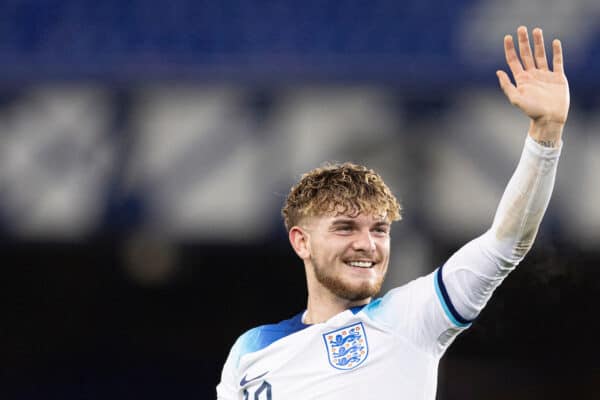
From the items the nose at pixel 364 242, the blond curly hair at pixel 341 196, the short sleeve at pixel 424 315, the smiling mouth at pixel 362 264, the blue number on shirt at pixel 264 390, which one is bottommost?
the blue number on shirt at pixel 264 390

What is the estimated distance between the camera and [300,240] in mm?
3689

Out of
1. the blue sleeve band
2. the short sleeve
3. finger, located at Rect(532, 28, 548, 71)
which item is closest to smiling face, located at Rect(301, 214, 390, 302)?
the short sleeve

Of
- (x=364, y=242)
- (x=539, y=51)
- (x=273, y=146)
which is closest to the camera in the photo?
(x=539, y=51)

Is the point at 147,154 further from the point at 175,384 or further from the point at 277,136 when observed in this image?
the point at 175,384

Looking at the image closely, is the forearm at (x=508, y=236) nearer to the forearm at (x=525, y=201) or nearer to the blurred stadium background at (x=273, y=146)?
the forearm at (x=525, y=201)

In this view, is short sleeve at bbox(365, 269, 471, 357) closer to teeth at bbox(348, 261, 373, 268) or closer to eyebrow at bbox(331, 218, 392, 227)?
teeth at bbox(348, 261, 373, 268)

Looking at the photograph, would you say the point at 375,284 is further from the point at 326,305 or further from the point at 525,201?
the point at 525,201

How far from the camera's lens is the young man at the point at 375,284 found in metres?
3.12

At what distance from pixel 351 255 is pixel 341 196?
8.6 inches

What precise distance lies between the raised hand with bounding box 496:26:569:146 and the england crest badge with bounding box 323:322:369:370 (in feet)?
2.87

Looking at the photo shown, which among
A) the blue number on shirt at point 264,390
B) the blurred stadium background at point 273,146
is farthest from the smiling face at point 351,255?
the blurred stadium background at point 273,146

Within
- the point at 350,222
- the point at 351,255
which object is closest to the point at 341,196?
the point at 350,222

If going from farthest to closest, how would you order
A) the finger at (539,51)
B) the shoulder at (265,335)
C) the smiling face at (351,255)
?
1. the shoulder at (265,335)
2. the smiling face at (351,255)
3. the finger at (539,51)

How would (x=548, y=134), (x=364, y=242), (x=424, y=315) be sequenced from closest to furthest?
1. (x=548, y=134)
2. (x=424, y=315)
3. (x=364, y=242)
